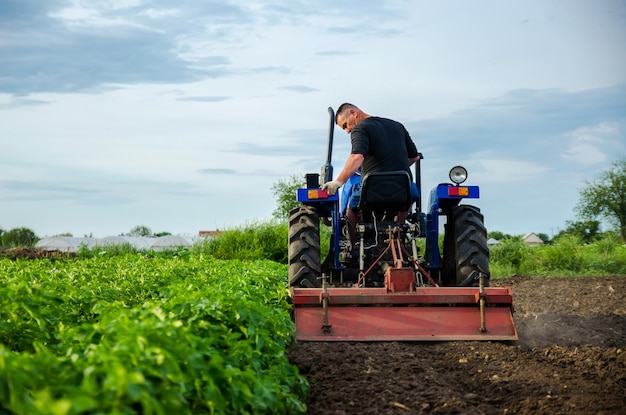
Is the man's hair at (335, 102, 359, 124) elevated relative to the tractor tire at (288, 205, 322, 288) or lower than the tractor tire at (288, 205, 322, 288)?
elevated

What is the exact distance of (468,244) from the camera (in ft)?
25.3

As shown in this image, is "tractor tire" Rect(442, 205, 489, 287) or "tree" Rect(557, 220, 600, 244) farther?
"tree" Rect(557, 220, 600, 244)

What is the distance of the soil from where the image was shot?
4828 mm

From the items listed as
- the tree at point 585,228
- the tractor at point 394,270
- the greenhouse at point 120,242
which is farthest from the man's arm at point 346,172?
the tree at point 585,228

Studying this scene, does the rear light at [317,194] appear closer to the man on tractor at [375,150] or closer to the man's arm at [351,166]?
the man on tractor at [375,150]

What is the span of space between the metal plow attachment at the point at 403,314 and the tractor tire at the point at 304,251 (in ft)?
3.28

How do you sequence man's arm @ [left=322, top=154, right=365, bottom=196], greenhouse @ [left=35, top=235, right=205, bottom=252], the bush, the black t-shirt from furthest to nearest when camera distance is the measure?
greenhouse @ [left=35, top=235, right=205, bottom=252], the bush, the black t-shirt, man's arm @ [left=322, top=154, right=365, bottom=196]

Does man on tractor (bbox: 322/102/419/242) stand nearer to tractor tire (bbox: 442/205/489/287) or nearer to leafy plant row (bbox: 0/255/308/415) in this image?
tractor tire (bbox: 442/205/489/287)

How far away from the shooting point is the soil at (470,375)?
4.83m

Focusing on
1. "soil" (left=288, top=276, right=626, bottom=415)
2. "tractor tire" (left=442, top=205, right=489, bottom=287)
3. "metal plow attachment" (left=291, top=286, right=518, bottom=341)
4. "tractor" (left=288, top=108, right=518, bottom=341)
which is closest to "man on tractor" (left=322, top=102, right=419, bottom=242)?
"tractor" (left=288, top=108, right=518, bottom=341)

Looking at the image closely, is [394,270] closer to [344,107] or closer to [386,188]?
[386,188]

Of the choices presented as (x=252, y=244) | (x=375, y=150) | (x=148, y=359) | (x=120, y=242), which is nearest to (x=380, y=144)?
(x=375, y=150)

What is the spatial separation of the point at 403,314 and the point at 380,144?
6.15 ft

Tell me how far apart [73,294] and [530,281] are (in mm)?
11098
